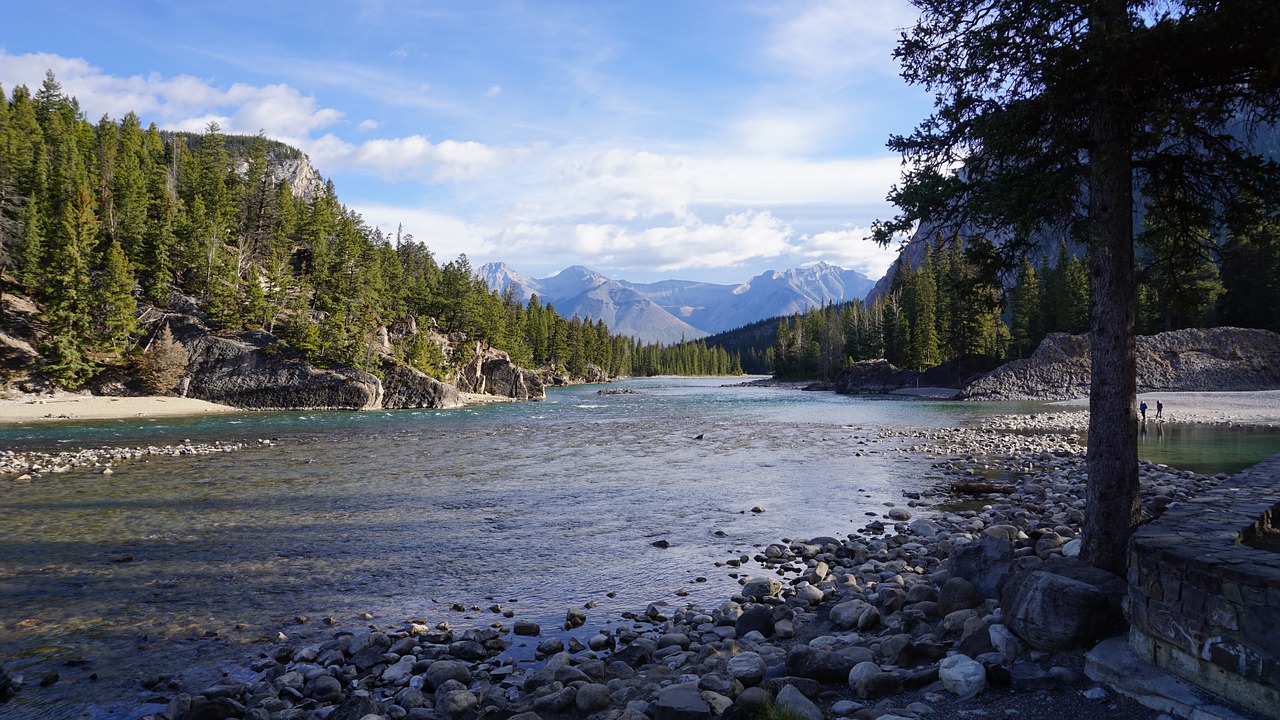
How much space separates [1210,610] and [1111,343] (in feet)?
11.9

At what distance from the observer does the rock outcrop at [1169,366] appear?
5719 cm

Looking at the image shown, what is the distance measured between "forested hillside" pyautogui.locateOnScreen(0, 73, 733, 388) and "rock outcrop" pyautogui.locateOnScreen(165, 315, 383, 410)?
2090mm

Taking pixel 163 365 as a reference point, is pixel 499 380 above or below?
below

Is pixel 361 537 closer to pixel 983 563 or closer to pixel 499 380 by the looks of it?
pixel 983 563

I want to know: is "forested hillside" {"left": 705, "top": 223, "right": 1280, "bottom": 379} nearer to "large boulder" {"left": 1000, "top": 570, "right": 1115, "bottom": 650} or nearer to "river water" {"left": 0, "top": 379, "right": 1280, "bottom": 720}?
"river water" {"left": 0, "top": 379, "right": 1280, "bottom": 720}

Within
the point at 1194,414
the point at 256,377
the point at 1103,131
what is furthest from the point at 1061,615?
the point at 256,377

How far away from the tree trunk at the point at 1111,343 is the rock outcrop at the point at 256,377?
6482cm

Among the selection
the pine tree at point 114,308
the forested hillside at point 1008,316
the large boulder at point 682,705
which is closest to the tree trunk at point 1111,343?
the large boulder at point 682,705

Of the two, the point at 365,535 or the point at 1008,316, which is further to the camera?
the point at 1008,316

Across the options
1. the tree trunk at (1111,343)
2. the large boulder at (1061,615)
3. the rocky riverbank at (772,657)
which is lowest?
the rocky riverbank at (772,657)

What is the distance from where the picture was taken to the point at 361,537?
14.9 metres

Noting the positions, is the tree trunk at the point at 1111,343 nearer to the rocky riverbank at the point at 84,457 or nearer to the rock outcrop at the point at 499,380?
the rocky riverbank at the point at 84,457

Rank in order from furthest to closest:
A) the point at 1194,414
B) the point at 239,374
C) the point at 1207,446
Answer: the point at 239,374 → the point at 1194,414 → the point at 1207,446

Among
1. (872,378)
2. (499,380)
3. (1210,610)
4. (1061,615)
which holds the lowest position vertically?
(1061,615)
